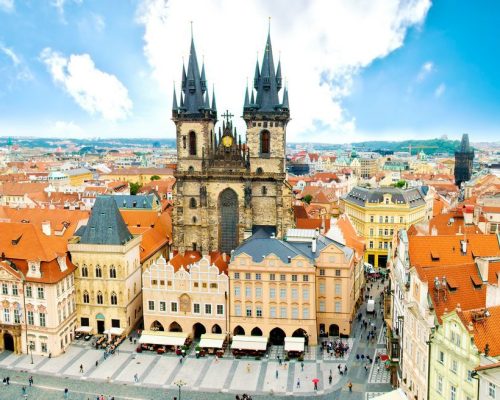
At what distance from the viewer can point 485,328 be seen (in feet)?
131

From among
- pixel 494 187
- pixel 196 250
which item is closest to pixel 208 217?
pixel 196 250

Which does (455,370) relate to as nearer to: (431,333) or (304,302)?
(431,333)

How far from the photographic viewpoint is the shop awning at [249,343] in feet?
218

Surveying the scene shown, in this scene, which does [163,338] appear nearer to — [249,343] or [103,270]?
[249,343]

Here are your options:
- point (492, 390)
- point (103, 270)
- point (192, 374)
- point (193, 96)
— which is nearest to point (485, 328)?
point (492, 390)

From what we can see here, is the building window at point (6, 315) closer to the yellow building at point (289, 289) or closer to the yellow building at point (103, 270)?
the yellow building at point (103, 270)

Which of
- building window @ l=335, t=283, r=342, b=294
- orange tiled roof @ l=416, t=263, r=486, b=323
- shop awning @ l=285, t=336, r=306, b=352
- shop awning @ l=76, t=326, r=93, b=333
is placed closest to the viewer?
orange tiled roof @ l=416, t=263, r=486, b=323

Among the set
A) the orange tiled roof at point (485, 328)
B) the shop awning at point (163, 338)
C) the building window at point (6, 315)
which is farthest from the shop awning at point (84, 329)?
the orange tiled roof at point (485, 328)

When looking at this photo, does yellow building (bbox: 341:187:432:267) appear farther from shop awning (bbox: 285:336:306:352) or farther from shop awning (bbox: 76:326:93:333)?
shop awning (bbox: 76:326:93:333)

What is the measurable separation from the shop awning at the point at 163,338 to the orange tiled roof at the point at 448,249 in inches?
1228

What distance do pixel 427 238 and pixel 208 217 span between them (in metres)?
38.7

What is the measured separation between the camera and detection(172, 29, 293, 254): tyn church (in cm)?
8544

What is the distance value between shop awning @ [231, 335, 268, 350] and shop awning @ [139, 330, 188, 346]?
22.4 ft

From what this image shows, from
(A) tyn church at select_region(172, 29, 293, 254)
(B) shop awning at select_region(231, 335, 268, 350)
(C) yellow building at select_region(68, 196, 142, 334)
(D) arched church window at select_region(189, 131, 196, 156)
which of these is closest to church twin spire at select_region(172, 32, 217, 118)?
(A) tyn church at select_region(172, 29, 293, 254)
